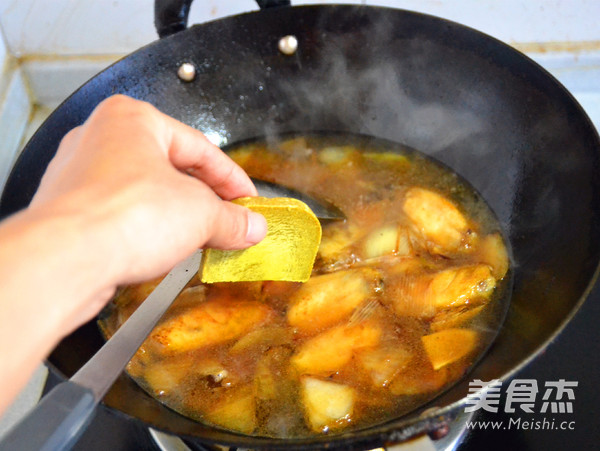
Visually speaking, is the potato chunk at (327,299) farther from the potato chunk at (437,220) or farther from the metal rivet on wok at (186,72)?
the metal rivet on wok at (186,72)

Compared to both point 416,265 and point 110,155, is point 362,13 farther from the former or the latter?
point 110,155

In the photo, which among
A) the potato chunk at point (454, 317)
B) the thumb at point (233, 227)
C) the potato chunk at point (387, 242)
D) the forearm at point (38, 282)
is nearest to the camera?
the forearm at point (38, 282)

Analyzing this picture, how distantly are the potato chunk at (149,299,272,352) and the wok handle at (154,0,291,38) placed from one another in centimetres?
60

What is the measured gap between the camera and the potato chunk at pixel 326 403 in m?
0.88

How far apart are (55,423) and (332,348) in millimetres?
477

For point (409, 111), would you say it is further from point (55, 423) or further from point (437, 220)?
point (55, 423)

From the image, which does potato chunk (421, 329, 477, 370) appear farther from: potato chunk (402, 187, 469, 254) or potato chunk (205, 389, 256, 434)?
potato chunk (205, 389, 256, 434)

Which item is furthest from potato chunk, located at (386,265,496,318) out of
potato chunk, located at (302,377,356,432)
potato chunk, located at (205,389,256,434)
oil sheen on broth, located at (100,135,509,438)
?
potato chunk, located at (205,389,256,434)

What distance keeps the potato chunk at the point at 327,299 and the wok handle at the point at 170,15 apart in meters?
0.61

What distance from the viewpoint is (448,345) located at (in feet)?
3.15

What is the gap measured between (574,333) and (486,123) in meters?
0.46

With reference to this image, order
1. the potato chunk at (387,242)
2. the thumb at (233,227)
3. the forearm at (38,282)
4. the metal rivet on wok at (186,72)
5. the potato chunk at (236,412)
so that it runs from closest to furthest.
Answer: the forearm at (38,282) → the thumb at (233,227) → the potato chunk at (236,412) → the potato chunk at (387,242) → the metal rivet on wok at (186,72)

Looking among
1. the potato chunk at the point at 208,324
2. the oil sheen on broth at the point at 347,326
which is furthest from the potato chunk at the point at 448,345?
the potato chunk at the point at 208,324

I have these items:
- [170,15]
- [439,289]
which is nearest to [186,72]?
[170,15]
